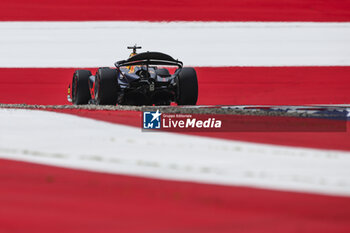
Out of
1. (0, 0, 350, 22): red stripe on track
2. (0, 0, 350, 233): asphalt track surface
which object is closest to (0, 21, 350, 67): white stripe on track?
(0, 0, 350, 22): red stripe on track

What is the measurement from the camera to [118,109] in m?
4.52

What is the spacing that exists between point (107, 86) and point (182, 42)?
168 cm

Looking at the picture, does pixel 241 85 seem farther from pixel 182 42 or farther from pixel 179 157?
pixel 179 157

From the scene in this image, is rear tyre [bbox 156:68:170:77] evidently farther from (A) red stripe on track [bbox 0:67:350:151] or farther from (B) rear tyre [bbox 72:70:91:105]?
(A) red stripe on track [bbox 0:67:350:151]

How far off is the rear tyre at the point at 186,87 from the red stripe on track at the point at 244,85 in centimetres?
95

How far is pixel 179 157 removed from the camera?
2432mm

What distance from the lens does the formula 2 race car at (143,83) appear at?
5160 millimetres

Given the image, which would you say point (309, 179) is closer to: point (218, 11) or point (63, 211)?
point (63, 211)

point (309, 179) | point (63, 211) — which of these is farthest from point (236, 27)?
point (63, 211)

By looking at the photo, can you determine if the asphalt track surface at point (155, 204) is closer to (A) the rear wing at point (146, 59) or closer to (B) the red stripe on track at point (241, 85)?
(A) the rear wing at point (146, 59)

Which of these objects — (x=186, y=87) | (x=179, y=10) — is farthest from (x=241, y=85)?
(x=186, y=87)

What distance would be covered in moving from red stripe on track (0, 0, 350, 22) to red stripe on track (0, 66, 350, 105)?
0.55 metres

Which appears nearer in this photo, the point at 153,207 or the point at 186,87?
the point at 153,207

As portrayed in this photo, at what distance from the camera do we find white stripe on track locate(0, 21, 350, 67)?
6.54 m
